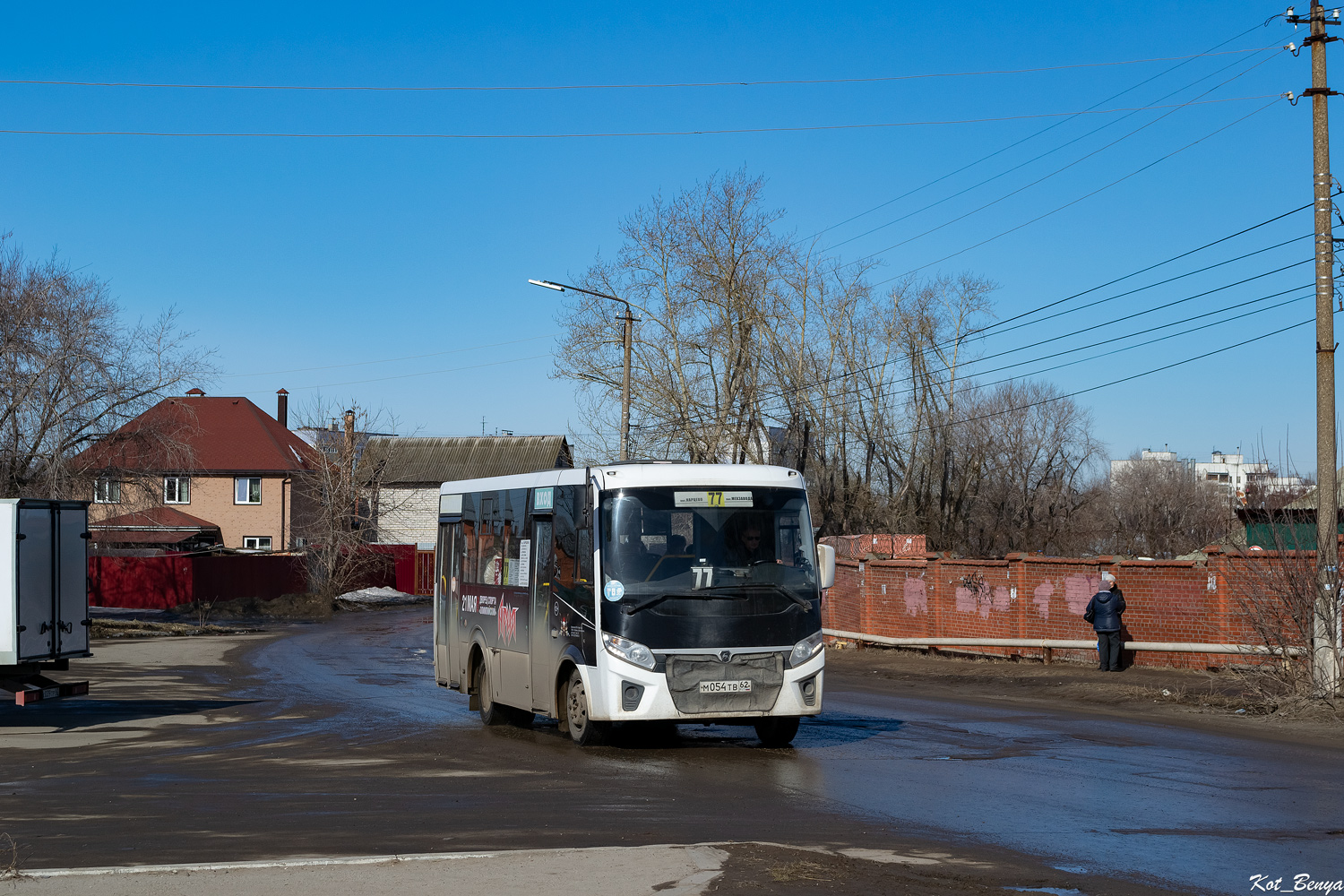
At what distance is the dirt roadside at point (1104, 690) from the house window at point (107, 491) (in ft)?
61.2

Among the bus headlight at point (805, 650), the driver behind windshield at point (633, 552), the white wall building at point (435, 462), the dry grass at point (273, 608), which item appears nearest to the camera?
the driver behind windshield at point (633, 552)

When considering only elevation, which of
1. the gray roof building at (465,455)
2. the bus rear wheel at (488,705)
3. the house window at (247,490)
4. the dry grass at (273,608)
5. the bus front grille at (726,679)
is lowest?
the dry grass at (273,608)

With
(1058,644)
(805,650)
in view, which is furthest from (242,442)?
(805,650)

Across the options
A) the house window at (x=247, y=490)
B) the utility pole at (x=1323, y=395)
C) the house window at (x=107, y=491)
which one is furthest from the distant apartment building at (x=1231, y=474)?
the house window at (x=247, y=490)

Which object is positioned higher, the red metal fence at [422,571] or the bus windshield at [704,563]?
the bus windshield at [704,563]

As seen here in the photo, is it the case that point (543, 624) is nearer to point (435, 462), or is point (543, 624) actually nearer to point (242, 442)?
point (242, 442)

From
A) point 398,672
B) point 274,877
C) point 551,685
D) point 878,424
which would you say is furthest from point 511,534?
point 878,424

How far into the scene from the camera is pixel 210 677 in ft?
74.4

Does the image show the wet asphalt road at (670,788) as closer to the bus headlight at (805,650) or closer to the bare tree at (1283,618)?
the bus headlight at (805,650)

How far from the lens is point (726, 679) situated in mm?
12344

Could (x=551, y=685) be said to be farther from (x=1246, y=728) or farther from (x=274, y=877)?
(x=1246, y=728)

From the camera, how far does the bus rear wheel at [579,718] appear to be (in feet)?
42.0

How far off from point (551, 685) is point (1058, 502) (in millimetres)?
54616

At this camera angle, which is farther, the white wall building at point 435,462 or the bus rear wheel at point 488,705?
the white wall building at point 435,462
